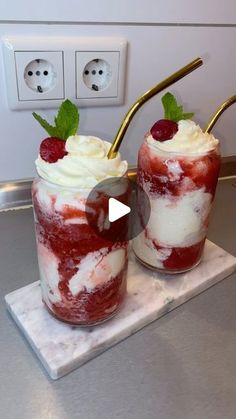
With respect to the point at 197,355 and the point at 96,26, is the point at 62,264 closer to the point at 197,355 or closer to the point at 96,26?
the point at 197,355

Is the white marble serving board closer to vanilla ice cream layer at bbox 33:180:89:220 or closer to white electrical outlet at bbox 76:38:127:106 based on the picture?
vanilla ice cream layer at bbox 33:180:89:220

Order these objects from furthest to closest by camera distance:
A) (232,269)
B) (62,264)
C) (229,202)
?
(229,202), (232,269), (62,264)

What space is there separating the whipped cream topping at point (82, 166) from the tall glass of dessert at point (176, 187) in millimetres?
88

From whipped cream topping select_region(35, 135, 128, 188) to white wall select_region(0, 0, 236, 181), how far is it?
222 millimetres

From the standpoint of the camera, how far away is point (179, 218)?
0.47 metres

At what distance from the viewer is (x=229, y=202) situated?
687mm

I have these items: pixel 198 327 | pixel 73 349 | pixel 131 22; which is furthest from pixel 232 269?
pixel 131 22

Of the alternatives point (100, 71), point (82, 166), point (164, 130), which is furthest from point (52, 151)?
point (100, 71)

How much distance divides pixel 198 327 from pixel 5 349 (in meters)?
0.21

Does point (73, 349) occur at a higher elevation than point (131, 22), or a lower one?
lower

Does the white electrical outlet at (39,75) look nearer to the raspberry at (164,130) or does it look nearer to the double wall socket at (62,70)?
the double wall socket at (62,70)

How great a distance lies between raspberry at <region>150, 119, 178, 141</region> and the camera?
44 cm

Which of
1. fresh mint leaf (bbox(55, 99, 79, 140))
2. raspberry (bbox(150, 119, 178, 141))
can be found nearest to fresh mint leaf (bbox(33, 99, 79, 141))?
fresh mint leaf (bbox(55, 99, 79, 140))
